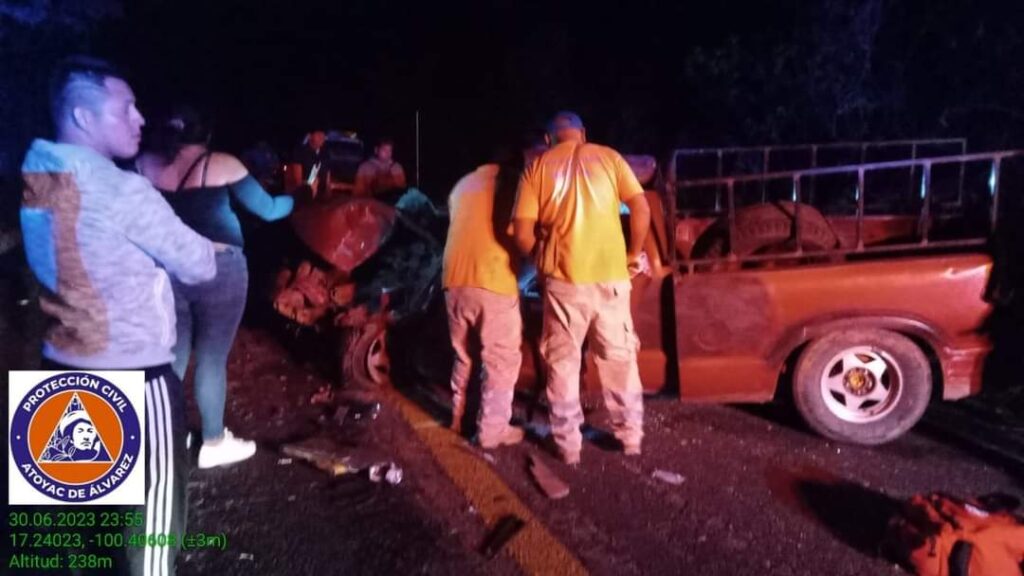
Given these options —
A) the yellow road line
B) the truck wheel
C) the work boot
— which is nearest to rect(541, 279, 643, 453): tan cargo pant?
the work boot

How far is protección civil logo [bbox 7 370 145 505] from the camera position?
8.89ft

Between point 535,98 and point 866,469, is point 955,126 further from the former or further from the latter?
point 535,98

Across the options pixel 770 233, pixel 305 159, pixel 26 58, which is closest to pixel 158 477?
pixel 770 233

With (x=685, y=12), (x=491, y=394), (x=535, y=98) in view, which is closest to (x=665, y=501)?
(x=491, y=394)

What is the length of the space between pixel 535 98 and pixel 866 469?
47.9 feet

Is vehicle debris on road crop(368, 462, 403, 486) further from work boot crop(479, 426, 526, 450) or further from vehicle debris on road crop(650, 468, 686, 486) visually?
vehicle debris on road crop(650, 468, 686, 486)

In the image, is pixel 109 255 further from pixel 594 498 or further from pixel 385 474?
pixel 594 498

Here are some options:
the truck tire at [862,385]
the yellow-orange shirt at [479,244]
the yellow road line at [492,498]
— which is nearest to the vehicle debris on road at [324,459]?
the yellow road line at [492,498]

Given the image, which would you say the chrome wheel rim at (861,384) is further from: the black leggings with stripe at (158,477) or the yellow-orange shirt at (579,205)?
the black leggings with stripe at (158,477)

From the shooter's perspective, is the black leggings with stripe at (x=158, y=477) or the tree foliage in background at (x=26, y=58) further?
the tree foliage in background at (x=26, y=58)

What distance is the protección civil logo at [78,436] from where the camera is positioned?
2.71m

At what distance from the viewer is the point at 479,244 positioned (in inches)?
187

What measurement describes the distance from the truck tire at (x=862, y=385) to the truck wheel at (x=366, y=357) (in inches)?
120

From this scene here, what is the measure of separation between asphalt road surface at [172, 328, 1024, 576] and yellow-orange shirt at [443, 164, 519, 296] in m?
1.11
